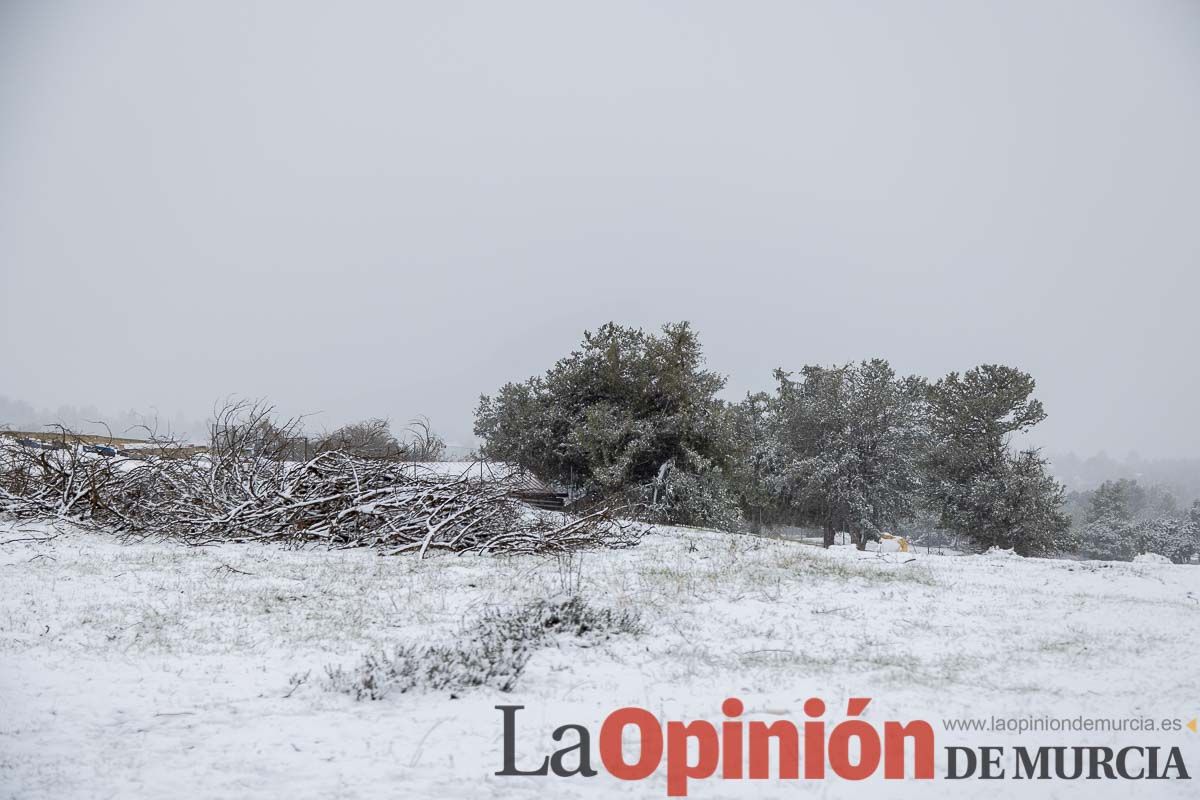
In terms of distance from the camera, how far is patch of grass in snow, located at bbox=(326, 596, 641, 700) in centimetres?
414

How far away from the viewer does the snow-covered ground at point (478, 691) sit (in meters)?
3.15

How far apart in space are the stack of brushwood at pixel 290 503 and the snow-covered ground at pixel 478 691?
2056 mm

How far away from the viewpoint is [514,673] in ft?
14.1

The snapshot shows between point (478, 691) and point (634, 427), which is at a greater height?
point (634, 427)

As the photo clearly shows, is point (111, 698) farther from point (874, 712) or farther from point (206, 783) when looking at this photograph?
point (874, 712)

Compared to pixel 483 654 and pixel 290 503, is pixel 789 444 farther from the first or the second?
pixel 483 654

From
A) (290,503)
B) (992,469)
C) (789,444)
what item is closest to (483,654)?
(290,503)

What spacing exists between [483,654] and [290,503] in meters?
7.67

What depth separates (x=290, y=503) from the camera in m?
11.0

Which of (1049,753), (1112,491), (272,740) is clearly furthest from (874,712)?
(1112,491)

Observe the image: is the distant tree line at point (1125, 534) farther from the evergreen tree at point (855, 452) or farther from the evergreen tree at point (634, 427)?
the evergreen tree at point (634, 427)

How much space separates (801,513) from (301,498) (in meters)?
33.1

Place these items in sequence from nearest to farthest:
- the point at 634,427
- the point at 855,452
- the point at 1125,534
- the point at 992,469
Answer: the point at 634,427 < the point at 992,469 < the point at 855,452 < the point at 1125,534

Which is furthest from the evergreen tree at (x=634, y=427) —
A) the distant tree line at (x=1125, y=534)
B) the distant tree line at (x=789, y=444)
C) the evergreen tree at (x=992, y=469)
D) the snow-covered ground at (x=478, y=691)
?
the distant tree line at (x=1125, y=534)
